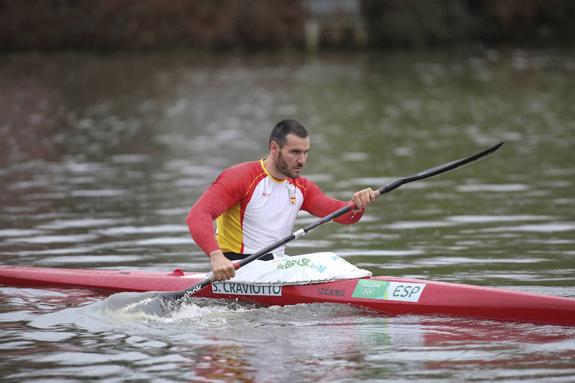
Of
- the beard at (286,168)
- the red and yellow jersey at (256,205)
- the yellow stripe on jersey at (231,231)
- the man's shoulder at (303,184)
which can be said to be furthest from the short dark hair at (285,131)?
the yellow stripe on jersey at (231,231)

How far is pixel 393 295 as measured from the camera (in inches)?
376

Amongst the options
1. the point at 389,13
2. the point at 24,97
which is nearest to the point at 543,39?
the point at 389,13

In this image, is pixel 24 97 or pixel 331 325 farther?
pixel 24 97

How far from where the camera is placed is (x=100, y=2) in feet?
184

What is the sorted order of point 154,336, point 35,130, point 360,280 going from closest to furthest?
point 154,336 → point 360,280 → point 35,130

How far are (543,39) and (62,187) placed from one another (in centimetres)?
4105

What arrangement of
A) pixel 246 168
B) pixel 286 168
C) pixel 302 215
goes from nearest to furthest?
1. pixel 286 168
2. pixel 246 168
3. pixel 302 215

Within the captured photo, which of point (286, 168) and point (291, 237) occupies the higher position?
point (286, 168)

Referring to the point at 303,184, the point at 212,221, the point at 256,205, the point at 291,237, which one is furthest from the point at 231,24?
the point at 212,221

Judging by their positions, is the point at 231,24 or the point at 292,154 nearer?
the point at 292,154

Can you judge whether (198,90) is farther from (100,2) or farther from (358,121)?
(100,2)

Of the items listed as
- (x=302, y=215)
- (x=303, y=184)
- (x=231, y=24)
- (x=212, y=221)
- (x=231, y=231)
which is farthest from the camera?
(x=231, y=24)

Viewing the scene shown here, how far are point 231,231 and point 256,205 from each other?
13.3 inches

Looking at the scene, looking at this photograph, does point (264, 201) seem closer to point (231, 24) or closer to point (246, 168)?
point (246, 168)
